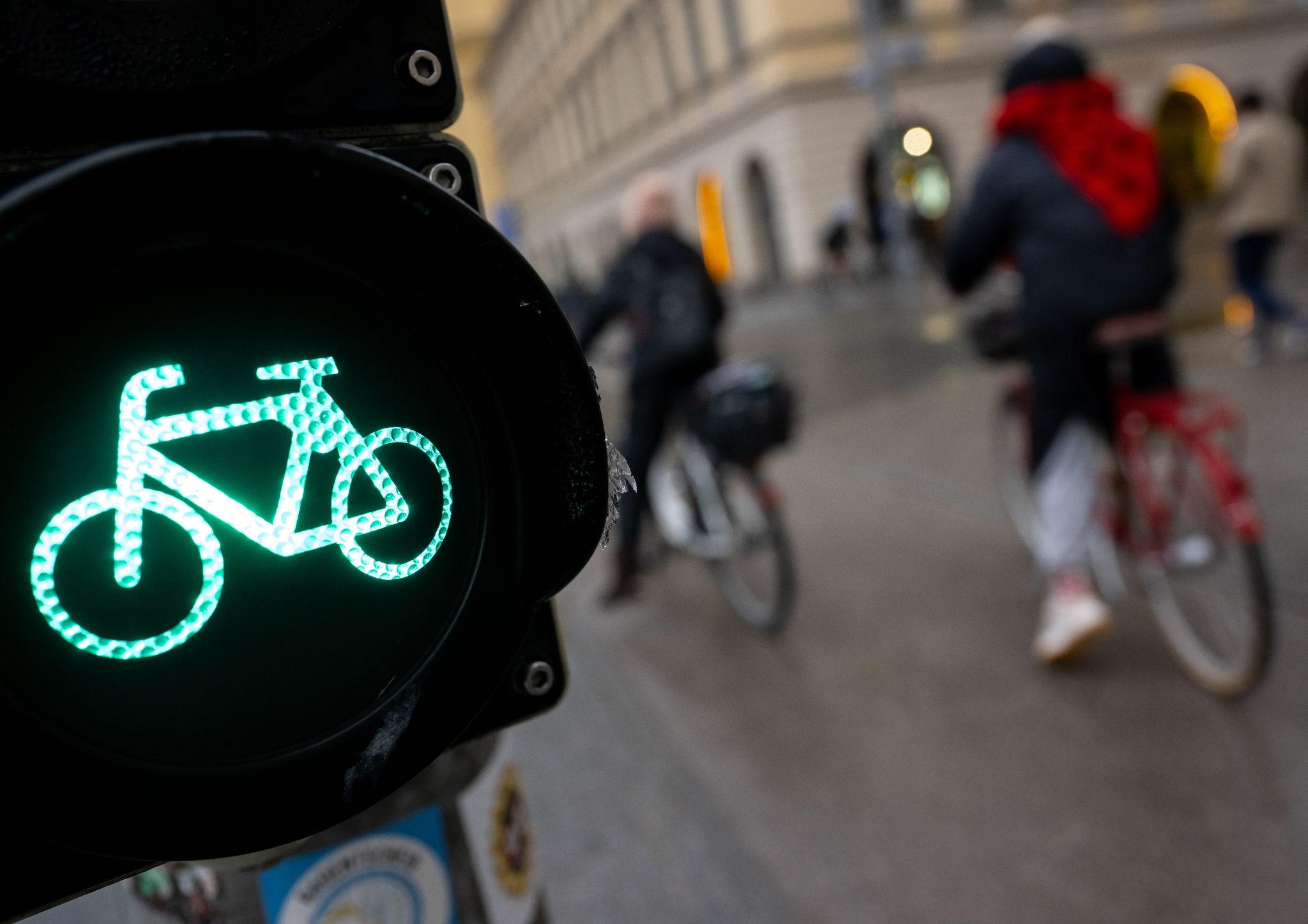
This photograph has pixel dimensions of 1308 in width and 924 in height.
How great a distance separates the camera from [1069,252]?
3.14 metres

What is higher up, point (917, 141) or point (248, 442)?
point (917, 141)

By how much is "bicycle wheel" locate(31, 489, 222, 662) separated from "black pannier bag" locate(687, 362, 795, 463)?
374cm

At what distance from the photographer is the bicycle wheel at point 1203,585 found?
116 inches

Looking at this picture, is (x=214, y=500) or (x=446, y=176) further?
(x=446, y=176)

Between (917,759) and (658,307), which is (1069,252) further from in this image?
(658,307)

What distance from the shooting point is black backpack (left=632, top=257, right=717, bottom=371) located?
4539mm

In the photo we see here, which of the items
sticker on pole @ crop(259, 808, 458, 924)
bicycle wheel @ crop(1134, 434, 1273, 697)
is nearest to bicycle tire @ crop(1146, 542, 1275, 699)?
bicycle wheel @ crop(1134, 434, 1273, 697)

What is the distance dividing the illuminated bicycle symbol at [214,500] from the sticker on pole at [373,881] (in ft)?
1.52

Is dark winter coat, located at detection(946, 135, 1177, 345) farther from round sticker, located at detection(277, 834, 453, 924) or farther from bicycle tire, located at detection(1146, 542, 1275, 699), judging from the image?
round sticker, located at detection(277, 834, 453, 924)

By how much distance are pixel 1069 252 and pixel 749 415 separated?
1.49m

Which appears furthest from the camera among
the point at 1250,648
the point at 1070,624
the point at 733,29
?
the point at 733,29

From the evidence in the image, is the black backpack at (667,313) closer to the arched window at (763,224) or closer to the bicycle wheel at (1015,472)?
the bicycle wheel at (1015,472)

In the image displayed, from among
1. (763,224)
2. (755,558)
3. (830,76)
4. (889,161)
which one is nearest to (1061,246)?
(755,558)

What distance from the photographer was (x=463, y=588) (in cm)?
60
